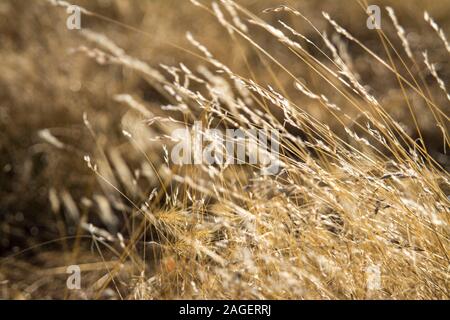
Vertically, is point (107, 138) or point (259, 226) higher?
point (107, 138)

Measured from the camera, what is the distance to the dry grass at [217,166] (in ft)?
5.59

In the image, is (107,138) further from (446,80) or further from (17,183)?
(446,80)

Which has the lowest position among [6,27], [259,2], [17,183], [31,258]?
[31,258]

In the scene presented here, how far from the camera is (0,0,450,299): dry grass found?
1.71m

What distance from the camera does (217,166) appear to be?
10.1 ft

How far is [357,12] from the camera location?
4.36 m

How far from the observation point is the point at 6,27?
162 inches

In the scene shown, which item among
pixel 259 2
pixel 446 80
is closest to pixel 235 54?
pixel 259 2
